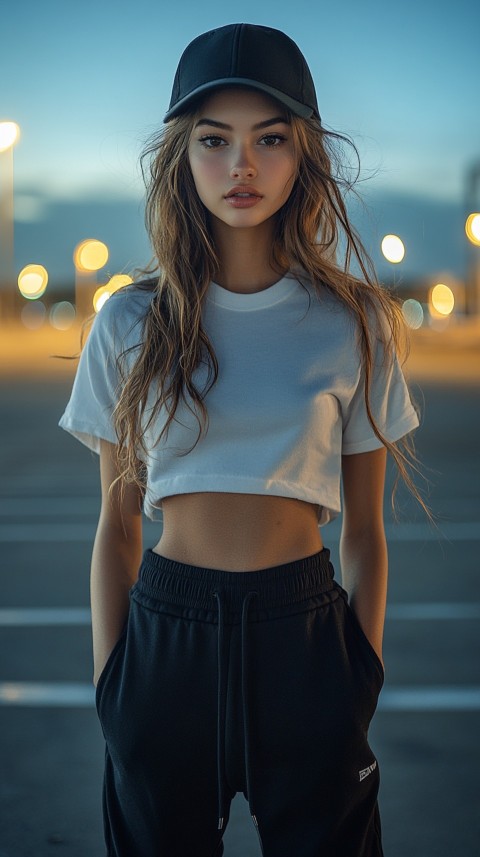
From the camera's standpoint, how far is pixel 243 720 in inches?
73.3

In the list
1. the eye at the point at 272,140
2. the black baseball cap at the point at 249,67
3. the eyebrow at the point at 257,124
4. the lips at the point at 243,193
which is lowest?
the lips at the point at 243,193

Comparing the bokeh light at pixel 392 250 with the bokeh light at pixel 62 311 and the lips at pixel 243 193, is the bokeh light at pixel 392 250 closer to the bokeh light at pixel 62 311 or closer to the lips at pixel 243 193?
the lips at pixel 243 193

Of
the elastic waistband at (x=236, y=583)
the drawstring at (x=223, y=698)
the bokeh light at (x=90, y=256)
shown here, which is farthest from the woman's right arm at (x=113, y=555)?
the bokeh light at (x=90, y=256)

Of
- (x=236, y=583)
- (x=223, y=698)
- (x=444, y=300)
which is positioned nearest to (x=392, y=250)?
(x=236, y=583)

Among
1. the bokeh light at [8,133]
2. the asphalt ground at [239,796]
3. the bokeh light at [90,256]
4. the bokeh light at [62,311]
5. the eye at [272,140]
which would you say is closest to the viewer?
the eye at [272,140]

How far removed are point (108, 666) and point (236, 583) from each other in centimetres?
30

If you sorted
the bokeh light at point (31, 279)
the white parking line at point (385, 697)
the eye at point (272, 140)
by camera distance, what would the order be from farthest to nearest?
1. the bokeh light at point (31, 279)
2. the white parking line at point (385, 697)
3. the eye at point (272, 140)

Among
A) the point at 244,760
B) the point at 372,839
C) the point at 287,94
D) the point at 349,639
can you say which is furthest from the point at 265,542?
the point at 287,94

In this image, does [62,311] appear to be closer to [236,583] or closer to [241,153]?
[241,153]

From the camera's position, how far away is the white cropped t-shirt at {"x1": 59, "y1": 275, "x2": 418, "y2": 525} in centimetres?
198

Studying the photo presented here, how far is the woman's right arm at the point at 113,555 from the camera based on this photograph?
6.90 ft

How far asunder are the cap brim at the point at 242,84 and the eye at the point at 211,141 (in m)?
0.07

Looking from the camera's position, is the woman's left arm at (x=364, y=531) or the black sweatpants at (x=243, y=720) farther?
the woman's left arm at (x=364, y=531)

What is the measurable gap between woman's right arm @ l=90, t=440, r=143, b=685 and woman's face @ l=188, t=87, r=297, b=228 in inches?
21.1
